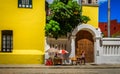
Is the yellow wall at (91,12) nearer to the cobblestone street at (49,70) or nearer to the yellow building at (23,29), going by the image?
the yellow building at (23,29)

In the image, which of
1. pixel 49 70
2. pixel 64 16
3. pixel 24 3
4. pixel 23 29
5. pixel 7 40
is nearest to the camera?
pixel 49 70

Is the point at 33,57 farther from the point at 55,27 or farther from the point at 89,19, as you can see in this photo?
the point at 89,19

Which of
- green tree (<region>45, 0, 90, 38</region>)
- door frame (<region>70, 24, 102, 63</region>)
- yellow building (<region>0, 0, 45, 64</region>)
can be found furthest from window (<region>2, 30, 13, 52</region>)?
door frame (<region>70, 24, 102, 63</region>)

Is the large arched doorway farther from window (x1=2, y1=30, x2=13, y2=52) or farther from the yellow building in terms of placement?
window (x1=2, y1=30, x2=13, y2=52)

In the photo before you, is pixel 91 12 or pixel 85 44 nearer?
pixel 85 44

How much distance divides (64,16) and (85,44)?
11.4ft

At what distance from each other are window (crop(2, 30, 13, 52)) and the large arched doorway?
6.21 m

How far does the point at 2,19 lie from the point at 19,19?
159 centimetres

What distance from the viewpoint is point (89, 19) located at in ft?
128

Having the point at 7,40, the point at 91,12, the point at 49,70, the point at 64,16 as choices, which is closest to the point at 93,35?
the point at 64,16

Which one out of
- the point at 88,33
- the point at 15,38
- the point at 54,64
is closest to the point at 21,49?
the point at 15,38

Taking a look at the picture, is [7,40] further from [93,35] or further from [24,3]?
[93,35]

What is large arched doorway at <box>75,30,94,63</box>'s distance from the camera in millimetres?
37031

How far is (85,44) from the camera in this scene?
122 ft
